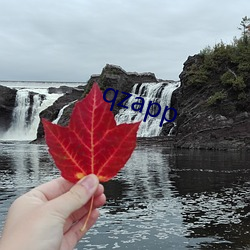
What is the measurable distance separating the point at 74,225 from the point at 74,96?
2612 inches

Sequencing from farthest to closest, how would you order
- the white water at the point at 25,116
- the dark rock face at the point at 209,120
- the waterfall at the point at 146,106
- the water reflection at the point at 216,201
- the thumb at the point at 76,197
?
the white water at the point at 25,116 < the waterfall at the point at 146,106 < the dark rock face at the point at 209,120 < the water reflection at the point at 216,201 < the thumb at the point at 76,197

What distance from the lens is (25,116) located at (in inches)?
2606

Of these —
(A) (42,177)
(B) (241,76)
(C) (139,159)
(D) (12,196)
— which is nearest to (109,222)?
(D) (12,196)

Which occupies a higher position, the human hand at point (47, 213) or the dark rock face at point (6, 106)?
the dark rock face at point (6, 106)

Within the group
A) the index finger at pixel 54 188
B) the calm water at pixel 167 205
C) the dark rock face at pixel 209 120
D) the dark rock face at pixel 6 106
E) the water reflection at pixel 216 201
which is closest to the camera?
the index finger at pixel 54 188

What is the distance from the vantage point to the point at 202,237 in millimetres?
11078

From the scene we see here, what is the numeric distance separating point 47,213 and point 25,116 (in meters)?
66.0

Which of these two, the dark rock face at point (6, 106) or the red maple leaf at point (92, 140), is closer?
the red maple leaf at point (92, 140)

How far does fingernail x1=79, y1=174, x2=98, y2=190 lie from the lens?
1.90m

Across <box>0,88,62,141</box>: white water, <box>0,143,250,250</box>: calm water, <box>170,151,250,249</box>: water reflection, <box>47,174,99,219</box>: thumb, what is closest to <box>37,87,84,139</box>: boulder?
<box>0,88,62,141</box>: white water

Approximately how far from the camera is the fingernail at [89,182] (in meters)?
1.90

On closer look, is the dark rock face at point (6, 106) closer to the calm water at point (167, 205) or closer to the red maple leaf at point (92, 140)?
the calm water at point (167, 205)

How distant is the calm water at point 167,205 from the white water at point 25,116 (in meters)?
40.0

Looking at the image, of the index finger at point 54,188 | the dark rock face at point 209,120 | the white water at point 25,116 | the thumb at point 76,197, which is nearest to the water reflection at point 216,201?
the index finger at point 54,188
